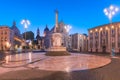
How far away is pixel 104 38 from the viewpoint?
75.1m

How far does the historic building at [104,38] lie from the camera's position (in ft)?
222

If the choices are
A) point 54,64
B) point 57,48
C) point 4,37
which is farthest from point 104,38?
point 54,64

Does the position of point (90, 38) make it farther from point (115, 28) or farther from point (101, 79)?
point (101, 79)

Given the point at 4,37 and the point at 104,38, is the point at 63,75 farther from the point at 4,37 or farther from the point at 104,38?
the point at 4,37

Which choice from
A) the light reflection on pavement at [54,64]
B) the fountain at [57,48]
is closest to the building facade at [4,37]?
the fountain at [57,48]

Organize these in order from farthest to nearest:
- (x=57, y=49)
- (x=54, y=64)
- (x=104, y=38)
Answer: (x=104, y=38)
(x=57, y=49)
(x=54, y=64)

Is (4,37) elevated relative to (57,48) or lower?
elevated

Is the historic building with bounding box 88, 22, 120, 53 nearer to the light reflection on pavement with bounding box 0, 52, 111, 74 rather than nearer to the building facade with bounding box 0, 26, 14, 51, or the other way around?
the light reflection on pavement with bounding box 0, 52, 111, 74

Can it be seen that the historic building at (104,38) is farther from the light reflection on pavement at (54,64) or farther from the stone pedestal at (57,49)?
the light reflection on pavement at (54,64)

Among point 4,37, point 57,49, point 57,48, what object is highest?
point 4,37

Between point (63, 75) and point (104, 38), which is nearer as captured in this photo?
point (63, 75)

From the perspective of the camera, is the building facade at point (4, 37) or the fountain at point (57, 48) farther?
the building facade at point (4, 37)

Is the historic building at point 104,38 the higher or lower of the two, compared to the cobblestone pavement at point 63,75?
higher

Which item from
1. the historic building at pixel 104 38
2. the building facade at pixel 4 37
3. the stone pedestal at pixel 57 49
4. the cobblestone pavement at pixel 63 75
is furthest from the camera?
the building facade at pixel 4 37
